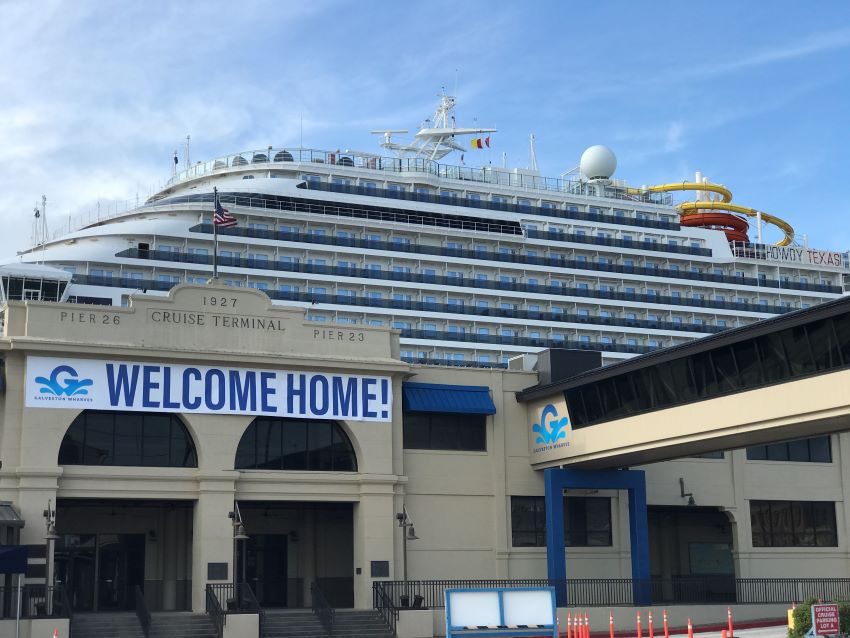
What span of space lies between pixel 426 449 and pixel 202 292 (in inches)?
369

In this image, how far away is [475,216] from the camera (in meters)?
85.8

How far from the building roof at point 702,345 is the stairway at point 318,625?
9684 millimetres

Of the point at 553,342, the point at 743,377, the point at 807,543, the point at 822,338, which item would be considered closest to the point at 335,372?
the point at 743,377

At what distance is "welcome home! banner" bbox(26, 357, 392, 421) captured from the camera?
35.7 metres

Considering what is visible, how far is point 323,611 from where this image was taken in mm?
35688

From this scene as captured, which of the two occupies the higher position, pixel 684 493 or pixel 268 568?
pixel 684 493

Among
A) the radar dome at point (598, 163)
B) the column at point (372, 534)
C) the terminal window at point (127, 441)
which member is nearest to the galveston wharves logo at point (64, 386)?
the terminal window at point (127, 441)

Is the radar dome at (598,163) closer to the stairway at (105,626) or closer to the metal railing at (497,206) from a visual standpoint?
the metal railing at (497,206)

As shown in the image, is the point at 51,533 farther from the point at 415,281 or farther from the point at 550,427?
the point at 415,281

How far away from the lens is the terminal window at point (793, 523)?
4534cm

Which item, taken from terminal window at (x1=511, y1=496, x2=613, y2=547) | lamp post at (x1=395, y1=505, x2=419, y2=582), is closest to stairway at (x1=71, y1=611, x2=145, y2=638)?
lamp post at (x1=395, y1=505, x2=419, y2=582)

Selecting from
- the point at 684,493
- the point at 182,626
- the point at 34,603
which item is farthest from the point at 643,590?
the point at 34,603

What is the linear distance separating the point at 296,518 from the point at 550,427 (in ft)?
31.1

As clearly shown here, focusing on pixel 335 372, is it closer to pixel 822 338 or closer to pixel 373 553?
pixel 373 553
